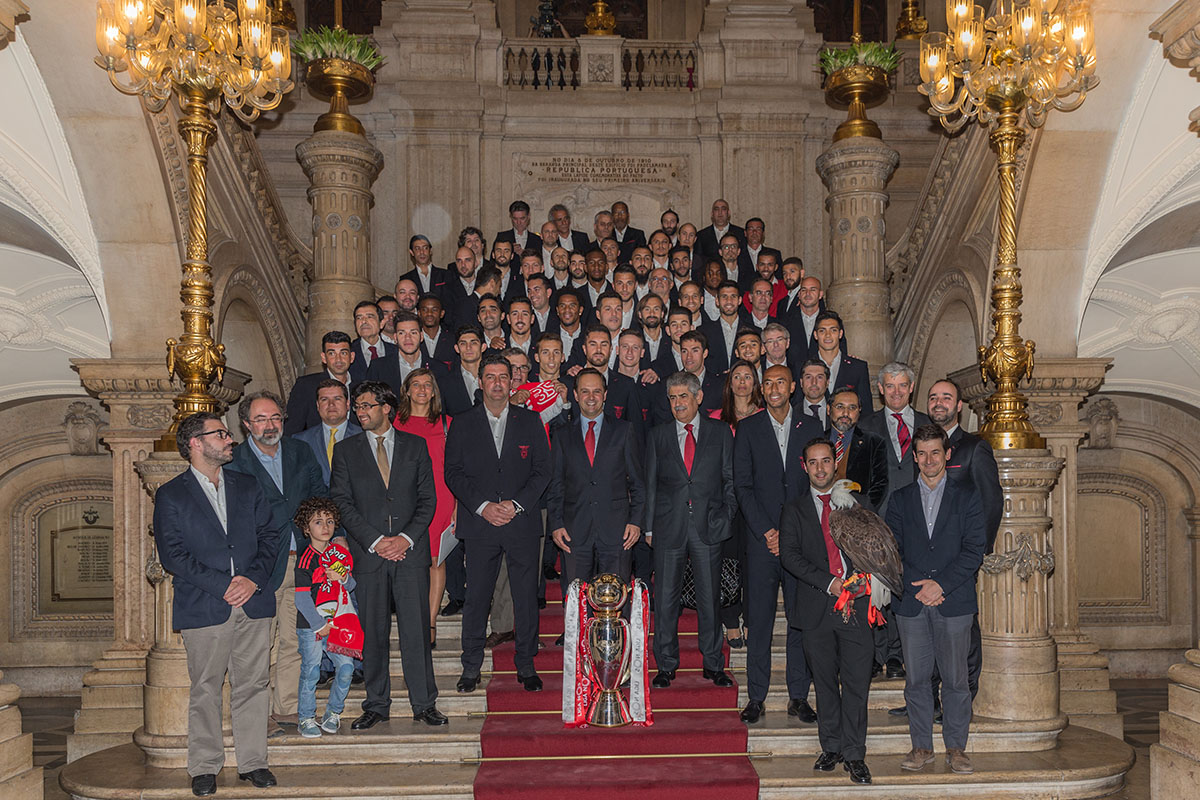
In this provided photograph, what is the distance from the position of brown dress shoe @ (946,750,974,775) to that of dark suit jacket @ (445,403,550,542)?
281 centimetres

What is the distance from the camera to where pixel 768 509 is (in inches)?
259

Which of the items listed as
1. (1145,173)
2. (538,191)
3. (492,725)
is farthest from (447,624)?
(538,191)

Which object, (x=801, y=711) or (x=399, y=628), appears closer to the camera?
(x=399, y=628)

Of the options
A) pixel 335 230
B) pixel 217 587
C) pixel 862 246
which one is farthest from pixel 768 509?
pixel 335 230

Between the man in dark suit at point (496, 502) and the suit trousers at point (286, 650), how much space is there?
1030 millimetres

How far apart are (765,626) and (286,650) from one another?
2.95m

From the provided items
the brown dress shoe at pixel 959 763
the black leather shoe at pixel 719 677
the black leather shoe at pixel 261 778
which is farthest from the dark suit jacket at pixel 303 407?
the brown dress shoe at pixel 959 763

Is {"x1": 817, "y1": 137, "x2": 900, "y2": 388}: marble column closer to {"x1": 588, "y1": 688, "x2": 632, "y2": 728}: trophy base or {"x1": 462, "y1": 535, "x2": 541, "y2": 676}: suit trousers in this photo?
{"x1": 462, "y1": 535, "x2": 541, "y2": 676}: suit trousers

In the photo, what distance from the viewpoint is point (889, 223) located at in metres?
13.2

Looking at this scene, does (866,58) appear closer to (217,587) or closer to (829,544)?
(829,544)

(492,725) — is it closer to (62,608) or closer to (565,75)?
(62,608)

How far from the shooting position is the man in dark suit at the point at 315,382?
7266 mm

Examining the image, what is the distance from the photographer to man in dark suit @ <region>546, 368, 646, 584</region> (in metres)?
6.68

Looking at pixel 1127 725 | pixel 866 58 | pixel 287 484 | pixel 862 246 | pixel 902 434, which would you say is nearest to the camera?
pixel 287 484
